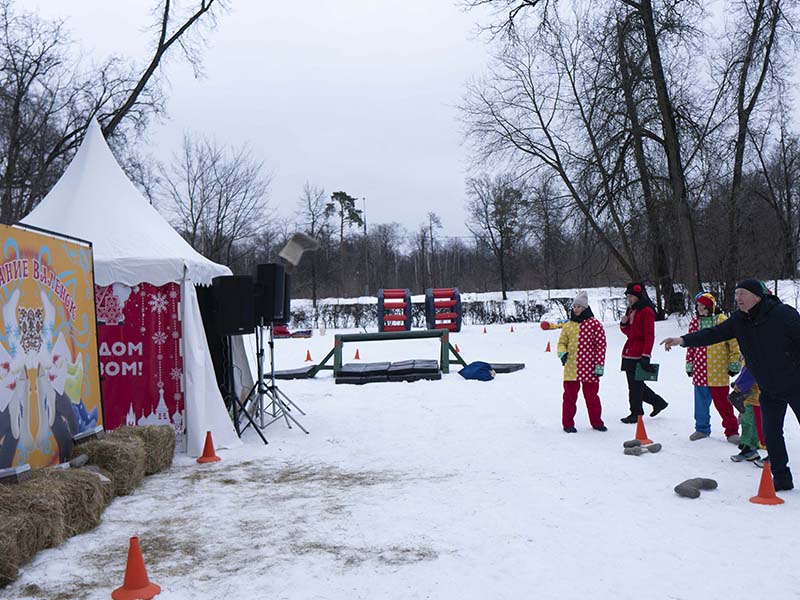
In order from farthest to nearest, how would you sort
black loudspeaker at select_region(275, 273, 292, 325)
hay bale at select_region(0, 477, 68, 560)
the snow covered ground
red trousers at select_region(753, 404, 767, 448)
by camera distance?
black loudspeaker at select_region(275, 273, 292, 325) < red trousers at select_region(753, 404, 767, 448) < hay bale at select_region(0, 477, 68, 560) < the snow covered ground

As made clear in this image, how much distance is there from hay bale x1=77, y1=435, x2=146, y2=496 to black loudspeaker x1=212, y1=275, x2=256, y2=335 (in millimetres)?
2396

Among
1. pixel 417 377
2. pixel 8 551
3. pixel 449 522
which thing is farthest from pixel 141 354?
pixel 417 377

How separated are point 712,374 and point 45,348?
263 inches

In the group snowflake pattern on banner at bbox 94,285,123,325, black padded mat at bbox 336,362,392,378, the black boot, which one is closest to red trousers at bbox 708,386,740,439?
the black boot

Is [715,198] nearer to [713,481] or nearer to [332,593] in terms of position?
[713,481]

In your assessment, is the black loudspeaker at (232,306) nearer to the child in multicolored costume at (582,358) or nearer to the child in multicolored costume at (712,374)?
the child in multicolored costume at (582,358)

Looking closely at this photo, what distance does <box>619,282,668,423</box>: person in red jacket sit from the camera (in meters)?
8.39

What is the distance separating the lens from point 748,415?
6555 mm

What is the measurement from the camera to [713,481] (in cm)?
577

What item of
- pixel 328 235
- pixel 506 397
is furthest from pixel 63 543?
pixel 328 235

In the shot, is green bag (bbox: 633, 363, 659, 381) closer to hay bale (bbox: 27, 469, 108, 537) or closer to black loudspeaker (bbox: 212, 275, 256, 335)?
black loudspeaker (bbox: 212, 275, 256, 335)

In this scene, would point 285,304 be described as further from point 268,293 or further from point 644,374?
point 644,374

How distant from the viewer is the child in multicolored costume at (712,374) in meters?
7.33

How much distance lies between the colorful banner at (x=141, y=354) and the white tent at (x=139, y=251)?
0.48ft
